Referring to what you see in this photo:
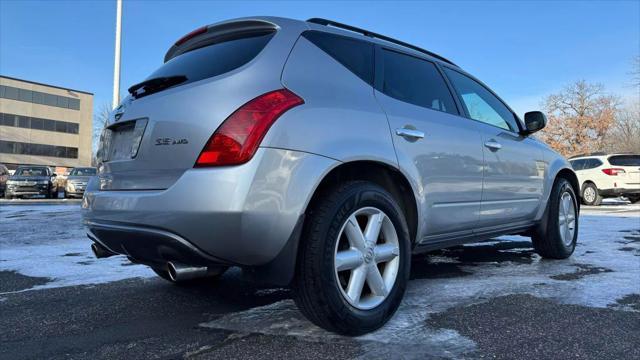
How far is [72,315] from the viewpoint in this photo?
9.59 ft

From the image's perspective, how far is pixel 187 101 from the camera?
239 cm

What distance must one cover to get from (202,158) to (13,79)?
64240 mm

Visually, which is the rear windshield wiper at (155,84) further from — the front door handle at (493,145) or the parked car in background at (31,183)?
the parked car in background at (31,183)

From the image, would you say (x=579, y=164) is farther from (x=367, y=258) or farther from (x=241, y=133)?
(x=241, y=133)

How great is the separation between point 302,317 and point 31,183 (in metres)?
20.7

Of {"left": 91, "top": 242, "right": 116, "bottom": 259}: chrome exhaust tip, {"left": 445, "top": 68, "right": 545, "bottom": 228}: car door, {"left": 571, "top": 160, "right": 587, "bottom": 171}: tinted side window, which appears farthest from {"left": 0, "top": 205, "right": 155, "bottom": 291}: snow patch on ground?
{"left": 571, "top": 160, "right": 587, "bottom": 171}: tinted side window

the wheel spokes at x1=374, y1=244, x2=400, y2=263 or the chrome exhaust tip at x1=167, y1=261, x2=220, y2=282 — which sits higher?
the wheel spokes at x1=374, y1=244, x2=400, y2=263

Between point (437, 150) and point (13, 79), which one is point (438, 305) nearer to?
point (437, 150)

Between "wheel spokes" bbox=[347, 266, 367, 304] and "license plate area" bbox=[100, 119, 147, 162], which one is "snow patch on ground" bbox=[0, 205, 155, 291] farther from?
"wheel spokes" bbox=[347, 266, 367, 304]

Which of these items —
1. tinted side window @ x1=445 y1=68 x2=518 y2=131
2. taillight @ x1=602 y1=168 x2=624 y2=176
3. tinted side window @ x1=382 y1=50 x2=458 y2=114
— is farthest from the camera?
taillight @ x1=602 y1=168 x2=624 y2=176

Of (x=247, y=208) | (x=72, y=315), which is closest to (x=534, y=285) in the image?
(x=247, y=208)

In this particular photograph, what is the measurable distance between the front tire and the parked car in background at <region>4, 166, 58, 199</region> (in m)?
20.9

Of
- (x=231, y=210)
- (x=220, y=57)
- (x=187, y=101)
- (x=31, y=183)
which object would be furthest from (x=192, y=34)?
(x=31, y=183)

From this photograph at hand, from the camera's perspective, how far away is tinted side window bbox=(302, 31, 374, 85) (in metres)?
2.74
